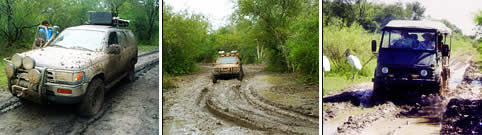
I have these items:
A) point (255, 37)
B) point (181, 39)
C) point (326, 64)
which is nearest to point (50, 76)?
point (181, 39)

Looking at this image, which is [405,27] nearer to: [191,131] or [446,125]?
[446,125]

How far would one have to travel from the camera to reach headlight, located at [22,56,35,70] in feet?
9.39

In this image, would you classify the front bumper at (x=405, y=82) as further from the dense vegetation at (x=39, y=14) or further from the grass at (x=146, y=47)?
the dense vegetation at (x=39, y=14)

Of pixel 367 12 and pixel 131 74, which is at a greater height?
pixel 367 12

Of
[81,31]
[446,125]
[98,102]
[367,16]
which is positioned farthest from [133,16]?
[446,125]

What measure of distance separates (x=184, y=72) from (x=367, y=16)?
7.71 ft

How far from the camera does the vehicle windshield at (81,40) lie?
10.2 feet

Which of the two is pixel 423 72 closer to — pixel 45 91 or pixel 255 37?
pixel 255 37

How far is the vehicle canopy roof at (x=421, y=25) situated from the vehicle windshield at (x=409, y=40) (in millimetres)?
58

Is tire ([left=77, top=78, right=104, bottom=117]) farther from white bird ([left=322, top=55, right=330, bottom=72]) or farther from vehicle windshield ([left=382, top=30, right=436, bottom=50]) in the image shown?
vehicle windshield ([left=382, top=30, right=436, bottom=50])

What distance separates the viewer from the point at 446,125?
3.37 m

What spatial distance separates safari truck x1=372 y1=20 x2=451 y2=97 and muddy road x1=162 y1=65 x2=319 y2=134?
845 millimetres

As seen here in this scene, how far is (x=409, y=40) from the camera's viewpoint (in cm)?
347

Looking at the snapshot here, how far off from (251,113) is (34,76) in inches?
91.0
